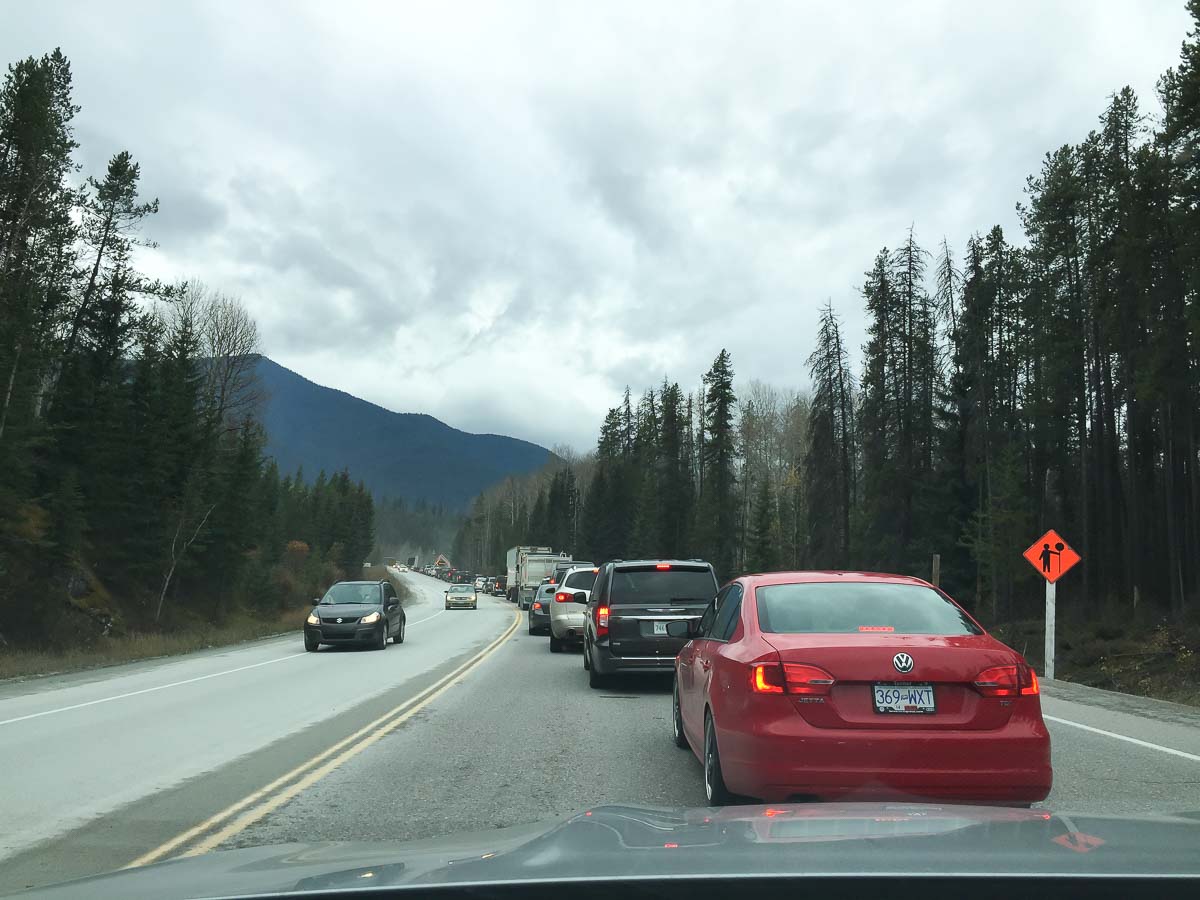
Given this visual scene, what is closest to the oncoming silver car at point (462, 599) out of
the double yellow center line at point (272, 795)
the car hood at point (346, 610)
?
the car hood at point (346, 610)

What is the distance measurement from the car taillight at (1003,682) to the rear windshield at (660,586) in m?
8.47

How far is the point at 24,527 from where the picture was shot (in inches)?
1215

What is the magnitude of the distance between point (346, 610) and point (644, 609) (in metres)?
12.4

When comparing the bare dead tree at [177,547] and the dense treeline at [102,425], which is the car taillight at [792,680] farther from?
the bare dead tree at [177,547]

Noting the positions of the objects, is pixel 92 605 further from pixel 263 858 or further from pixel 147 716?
pixel 263 858

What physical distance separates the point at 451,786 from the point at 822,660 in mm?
3488

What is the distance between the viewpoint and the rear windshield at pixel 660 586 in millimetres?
14352

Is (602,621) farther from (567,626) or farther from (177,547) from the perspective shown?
(177,547)

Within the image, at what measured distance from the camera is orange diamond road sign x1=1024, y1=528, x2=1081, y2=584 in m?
18.0

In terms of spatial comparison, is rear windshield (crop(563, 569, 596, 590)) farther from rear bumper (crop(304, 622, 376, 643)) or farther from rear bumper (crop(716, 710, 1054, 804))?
rear bumper (crop(716, 710, 1054, 804))

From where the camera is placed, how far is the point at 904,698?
18.7ft

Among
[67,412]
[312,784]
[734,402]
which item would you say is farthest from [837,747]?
[734,402]

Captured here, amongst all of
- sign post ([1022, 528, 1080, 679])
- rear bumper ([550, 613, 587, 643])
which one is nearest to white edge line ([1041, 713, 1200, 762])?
sign post ([1022, 528, 1080, 679])

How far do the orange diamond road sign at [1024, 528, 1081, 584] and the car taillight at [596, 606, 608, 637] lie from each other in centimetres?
851
